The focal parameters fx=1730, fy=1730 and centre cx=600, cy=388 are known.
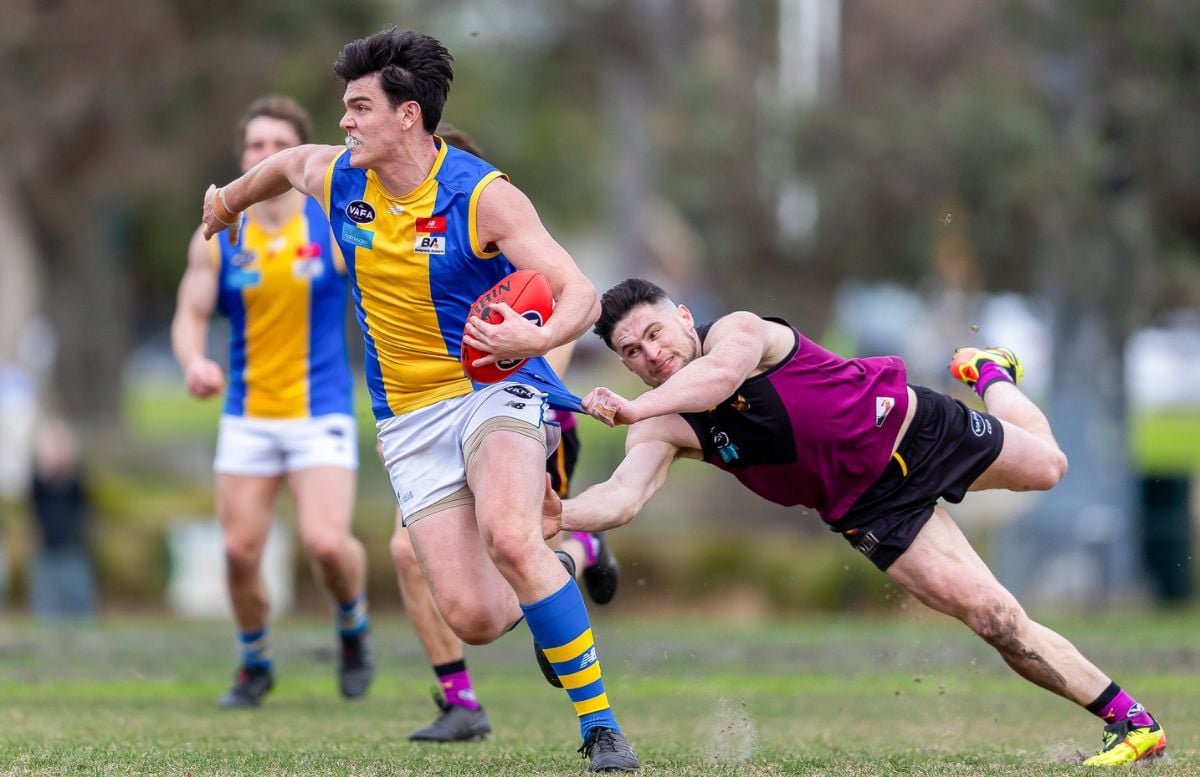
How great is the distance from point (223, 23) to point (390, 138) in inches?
637

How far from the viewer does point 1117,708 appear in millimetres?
6723

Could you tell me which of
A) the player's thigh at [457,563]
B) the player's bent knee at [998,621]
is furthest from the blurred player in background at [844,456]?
the player's thigh at [457,563]

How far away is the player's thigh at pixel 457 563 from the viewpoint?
Answer: 6441 mm

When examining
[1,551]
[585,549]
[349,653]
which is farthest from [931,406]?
[1,551]

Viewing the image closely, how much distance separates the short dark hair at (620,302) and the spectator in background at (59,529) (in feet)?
36.2

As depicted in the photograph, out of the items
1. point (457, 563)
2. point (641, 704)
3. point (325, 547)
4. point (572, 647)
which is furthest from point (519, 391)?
point (641, 704)

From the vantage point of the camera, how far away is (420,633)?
8.02m

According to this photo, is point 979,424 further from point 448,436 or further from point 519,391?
point 448,436

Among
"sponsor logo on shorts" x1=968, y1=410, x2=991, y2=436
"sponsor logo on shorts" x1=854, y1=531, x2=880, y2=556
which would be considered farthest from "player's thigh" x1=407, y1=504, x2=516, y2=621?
"sponsor logo on shorts" x1=968, y1=410, x2=991, y2=436

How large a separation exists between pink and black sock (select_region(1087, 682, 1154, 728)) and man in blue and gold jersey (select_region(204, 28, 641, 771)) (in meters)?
1.93

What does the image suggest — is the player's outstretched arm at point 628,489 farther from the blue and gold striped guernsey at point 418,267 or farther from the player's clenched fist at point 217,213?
the player's clenched fist at point 217,213

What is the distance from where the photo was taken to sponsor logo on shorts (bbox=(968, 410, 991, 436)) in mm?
7090

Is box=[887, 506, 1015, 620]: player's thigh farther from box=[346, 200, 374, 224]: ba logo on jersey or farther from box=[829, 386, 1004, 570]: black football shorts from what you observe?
box=[346, 200, 374, 224]: ba logo on jersey

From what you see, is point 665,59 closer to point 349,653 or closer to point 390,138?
point 349,653
